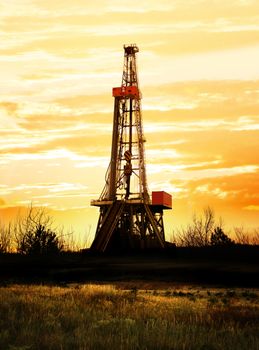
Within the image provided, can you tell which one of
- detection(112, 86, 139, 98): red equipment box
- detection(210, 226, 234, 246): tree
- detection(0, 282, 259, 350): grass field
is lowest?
detection(0, 282, 259, 350): grass field

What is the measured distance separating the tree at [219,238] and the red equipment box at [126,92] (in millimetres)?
17846

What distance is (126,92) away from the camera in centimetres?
7094

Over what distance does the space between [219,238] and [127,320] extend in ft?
186

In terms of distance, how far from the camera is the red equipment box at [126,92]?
71000 mm

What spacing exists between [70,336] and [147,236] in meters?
56.2

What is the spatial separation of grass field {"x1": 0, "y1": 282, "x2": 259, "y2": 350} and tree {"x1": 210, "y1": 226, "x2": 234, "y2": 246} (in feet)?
149

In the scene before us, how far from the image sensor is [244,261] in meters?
46.8

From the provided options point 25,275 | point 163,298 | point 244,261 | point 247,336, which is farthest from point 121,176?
point 247,336

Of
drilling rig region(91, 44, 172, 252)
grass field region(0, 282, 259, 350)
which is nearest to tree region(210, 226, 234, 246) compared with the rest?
drilling rig region(91, 44, 172, 252)

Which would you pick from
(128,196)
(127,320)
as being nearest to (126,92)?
(128,196)

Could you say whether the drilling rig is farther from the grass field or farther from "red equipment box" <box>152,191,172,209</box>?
the grass field

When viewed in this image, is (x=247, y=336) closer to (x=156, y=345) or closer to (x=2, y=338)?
(x=156, y=345)

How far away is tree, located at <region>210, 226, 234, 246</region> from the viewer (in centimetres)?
7156

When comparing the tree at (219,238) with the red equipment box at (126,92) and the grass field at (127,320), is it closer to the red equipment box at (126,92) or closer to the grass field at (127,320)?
the red equipment box at (126,92)
